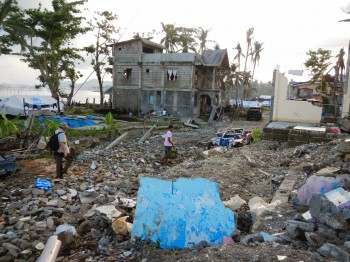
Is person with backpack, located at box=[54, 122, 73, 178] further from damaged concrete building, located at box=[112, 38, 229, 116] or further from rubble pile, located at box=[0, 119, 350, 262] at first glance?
damaged concrete building, located at box=[112, 38, 229, 116]

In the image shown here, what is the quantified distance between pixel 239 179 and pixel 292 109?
8466 millimetres

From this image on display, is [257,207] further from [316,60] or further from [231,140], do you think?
[316,60]

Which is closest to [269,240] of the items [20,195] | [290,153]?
[20,195]

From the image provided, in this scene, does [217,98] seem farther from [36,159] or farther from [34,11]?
[36,159]

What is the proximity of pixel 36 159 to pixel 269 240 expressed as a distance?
876cm

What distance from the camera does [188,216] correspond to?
383cm

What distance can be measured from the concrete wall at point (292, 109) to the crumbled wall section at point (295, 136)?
293cm

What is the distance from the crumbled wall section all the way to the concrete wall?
115 inches

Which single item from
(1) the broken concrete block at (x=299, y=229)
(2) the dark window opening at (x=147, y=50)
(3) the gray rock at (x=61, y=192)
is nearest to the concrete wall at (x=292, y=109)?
(3) the gray rock at (x=61, y=192)

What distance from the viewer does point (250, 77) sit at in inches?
1873

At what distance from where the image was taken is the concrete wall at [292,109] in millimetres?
13938

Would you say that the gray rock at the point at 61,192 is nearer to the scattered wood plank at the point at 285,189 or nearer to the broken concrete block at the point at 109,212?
the broken concrete block at the point at 109,212

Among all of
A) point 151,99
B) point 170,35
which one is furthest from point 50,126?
point 170,35

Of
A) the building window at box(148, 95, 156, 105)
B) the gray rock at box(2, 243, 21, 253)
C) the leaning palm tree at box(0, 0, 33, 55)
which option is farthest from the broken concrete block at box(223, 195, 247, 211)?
the building window at box(148, 95, 156, 105)
